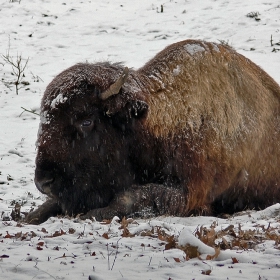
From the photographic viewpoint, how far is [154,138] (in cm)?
638

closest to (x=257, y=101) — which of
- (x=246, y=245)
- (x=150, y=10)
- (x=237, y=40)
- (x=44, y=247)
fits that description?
(x=246, y=245)

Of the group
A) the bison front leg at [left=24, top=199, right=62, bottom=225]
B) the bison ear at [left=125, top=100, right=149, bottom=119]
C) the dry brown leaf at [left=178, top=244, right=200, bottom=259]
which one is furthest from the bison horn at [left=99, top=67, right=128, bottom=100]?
the dry brown leaf at [left=178, top=244, right=200, bottom=259]

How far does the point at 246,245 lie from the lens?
425cm

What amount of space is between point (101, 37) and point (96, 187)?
9760mm

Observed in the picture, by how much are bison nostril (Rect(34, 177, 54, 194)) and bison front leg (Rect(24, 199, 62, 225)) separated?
1.43ft

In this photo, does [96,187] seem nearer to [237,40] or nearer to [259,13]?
[237,40]

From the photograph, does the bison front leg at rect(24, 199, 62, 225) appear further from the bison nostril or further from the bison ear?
the bison ear

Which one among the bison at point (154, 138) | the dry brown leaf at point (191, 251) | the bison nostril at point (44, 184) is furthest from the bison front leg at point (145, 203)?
the dry brown leaf at point (191, 251)

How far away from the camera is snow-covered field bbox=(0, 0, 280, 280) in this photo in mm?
3727

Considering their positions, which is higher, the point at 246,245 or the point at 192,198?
the point at 246,245

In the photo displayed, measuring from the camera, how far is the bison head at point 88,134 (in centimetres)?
602

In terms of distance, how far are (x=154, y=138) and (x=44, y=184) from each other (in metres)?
1.23

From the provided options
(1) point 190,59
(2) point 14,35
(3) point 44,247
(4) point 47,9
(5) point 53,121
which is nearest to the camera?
(3) point 44,247

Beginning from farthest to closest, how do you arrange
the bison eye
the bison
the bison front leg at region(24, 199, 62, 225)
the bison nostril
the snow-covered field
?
the bison front leg at region(24, 199, 62, 225), the bison eye, the bison, the bison nostril, the snow-covered field
